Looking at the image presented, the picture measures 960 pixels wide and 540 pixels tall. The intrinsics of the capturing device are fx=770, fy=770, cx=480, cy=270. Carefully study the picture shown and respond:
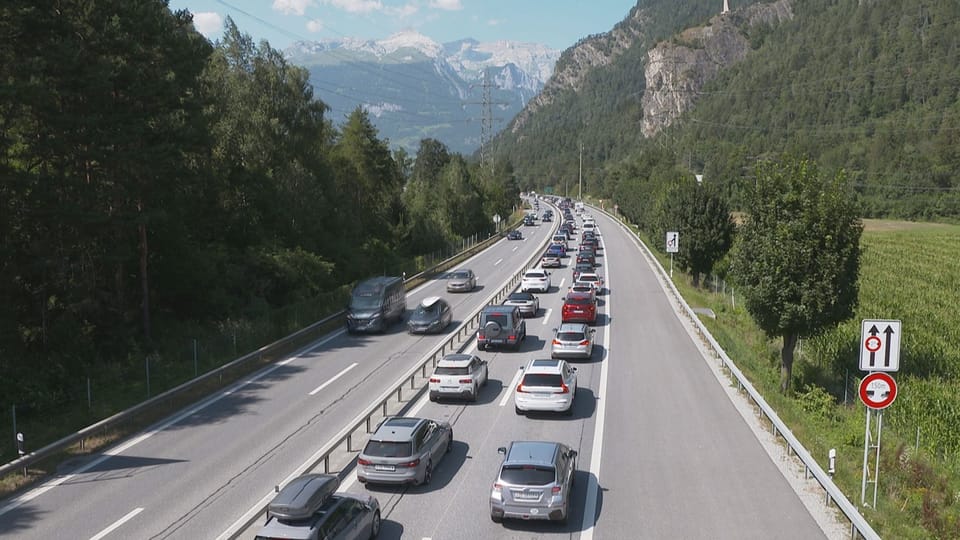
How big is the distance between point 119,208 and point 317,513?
2303 cm

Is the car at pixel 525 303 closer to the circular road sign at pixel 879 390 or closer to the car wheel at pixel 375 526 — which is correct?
the circular road sign at pixel 879 390

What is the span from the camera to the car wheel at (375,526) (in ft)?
46.3

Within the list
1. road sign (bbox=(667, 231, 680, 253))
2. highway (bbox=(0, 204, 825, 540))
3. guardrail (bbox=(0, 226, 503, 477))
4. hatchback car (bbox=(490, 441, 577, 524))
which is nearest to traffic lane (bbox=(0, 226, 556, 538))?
highway (bbox=(0, 204, 825, 540))

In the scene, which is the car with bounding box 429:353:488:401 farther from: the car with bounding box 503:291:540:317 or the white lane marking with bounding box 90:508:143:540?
the car with bounding box 503:291:540:317

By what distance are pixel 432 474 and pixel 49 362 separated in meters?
15.7

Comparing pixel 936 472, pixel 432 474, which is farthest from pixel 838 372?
pixel 432 474

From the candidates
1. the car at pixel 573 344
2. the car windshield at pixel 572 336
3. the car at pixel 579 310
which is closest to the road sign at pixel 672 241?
the car at pixel 579 310

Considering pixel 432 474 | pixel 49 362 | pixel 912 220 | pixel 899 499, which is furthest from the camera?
pixel 912 220

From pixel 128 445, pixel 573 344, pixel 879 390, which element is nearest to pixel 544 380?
pixel 573 344

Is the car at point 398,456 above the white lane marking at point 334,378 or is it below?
above

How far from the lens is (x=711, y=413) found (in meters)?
22.5

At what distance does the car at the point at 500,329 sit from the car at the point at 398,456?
13.9m

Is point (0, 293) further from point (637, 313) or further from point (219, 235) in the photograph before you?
point (637, 313)

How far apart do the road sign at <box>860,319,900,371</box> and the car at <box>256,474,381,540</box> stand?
33.4 feet
